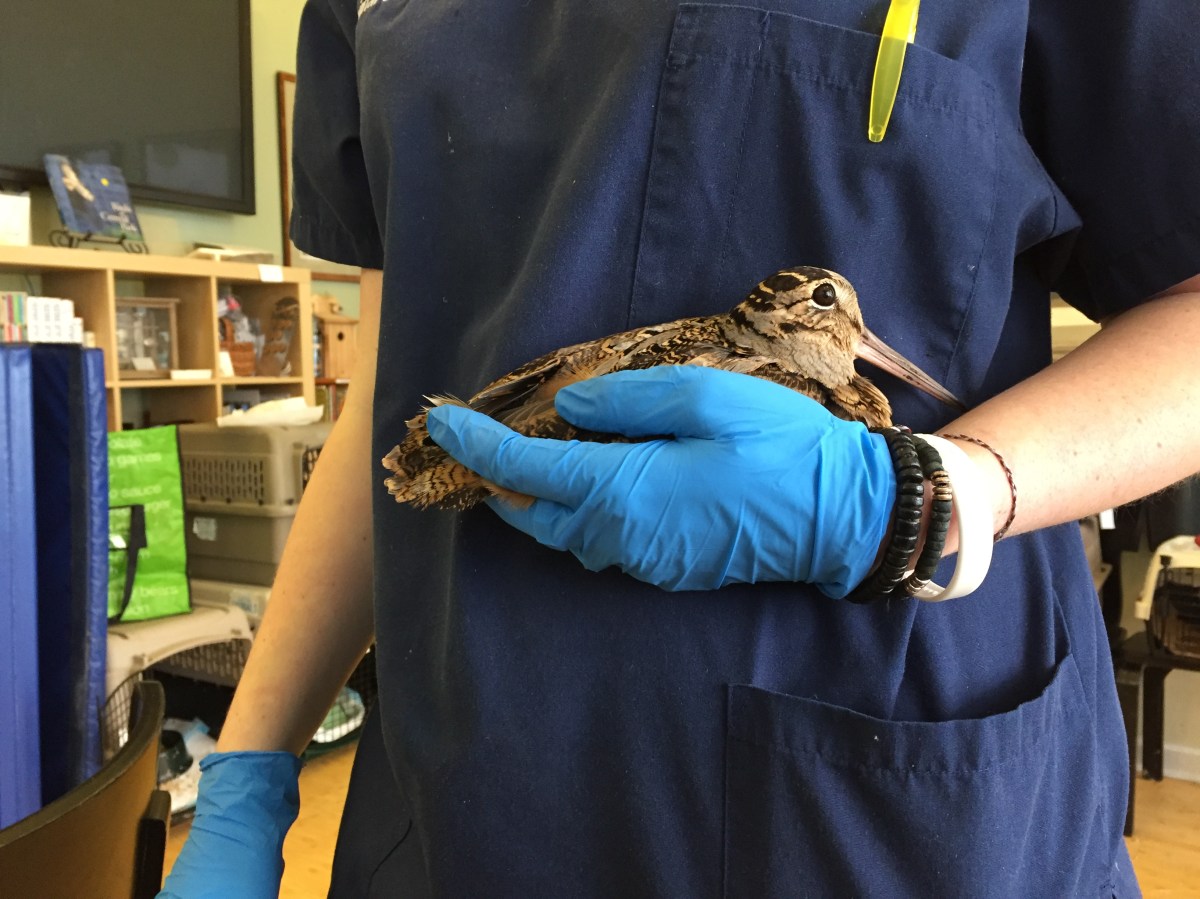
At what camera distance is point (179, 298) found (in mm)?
3537

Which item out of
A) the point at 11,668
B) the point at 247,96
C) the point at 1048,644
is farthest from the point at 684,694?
the point at 247,96

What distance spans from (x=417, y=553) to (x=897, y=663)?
0.39m

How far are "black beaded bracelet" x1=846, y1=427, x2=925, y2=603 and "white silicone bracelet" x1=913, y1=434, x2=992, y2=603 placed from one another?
0.02 metres

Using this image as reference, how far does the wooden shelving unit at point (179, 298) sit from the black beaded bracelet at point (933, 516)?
2.81 m

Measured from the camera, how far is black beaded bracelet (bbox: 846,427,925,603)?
1.88 feet

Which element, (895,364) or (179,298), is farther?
(179,298)

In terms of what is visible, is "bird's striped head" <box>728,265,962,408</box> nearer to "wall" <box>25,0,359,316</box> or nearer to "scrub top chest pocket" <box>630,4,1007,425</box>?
"scrub top chest pocket" <box>630,4,1007,425</box>

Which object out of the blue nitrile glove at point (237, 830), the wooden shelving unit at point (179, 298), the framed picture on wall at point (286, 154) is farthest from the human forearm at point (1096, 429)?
the framed picture on wall at point (286, 154)

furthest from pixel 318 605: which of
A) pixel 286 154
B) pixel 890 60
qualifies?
pixel 286 154

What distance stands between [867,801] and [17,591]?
1.84 metres

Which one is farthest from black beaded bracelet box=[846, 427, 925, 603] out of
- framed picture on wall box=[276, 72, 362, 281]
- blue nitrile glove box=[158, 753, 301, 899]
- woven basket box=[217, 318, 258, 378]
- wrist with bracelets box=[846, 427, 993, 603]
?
framed picture on wall box=[276, 72, 362, 281]

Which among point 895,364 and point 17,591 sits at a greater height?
point 895,364

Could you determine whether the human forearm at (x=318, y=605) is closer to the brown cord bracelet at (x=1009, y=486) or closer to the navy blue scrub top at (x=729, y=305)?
the navy blue scrub top at (x=729, y=305)

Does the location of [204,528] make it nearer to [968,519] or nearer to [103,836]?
[103,836]
